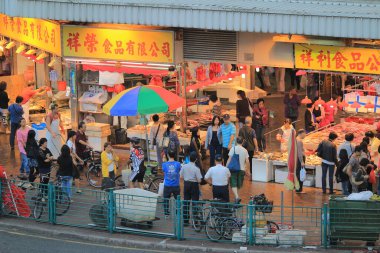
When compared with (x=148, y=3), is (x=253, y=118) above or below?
below

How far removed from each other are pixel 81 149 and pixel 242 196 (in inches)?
166

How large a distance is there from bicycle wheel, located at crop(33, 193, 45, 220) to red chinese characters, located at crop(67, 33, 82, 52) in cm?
646

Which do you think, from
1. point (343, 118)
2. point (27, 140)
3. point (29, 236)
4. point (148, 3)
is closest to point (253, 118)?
point (343, 118)

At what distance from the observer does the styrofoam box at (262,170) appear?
80.2ft

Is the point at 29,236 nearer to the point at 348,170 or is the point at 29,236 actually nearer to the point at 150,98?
the point at 150,98

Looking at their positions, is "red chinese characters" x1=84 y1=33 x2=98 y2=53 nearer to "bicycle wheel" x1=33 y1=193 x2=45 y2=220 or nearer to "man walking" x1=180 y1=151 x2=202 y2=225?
"bicycle wheel" x1=33 y1=193 x2=45 y2=220

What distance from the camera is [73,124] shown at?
28.0 meters

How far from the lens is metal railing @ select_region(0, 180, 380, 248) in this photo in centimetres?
1923

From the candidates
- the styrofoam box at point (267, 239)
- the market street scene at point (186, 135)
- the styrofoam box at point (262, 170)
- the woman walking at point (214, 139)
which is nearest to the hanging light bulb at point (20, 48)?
the market street scene at point (186, 135)

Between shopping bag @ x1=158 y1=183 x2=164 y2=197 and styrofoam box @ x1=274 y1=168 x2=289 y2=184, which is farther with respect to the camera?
styrofoam box @ x1=274 y1=168 x2=289 y2=184

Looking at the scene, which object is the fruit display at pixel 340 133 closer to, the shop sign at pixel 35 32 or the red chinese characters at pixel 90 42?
the red chinese characters at pixel 90 42

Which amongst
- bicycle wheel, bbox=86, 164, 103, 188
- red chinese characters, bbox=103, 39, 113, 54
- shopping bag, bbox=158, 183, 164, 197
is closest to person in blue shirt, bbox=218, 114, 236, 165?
bicycle wheel, bbox=86, 164, 103, 188

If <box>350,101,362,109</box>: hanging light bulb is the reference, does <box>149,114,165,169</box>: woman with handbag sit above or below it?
below

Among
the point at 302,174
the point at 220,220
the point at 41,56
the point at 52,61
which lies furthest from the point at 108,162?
the point at 41,56
